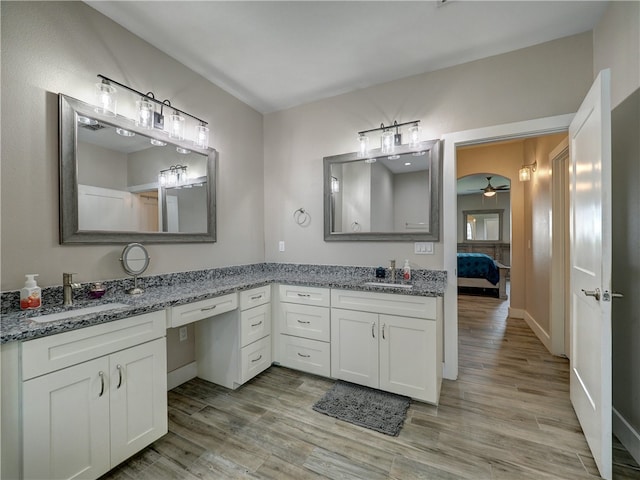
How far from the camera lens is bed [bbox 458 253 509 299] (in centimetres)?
586

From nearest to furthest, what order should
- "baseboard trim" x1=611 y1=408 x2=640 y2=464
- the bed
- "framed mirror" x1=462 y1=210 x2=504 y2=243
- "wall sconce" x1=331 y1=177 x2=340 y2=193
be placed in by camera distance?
"baseboard trim" x1=611 y1=408 x2=640 y2=464, "wall sconce" x1=331 y1=177 x2=340 y2=193, the bed, "framed mirror" x1=462 y1=210 x2=504 y2=243

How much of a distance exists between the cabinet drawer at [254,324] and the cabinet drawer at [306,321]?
0.47 feet

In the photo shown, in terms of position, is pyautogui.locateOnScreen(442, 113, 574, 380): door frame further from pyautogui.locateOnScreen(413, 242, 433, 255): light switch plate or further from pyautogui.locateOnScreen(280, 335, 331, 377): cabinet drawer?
pyautogui.locateOnScreen(280, 335, 331, 377): cabinet drawer

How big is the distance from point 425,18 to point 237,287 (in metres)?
2.43

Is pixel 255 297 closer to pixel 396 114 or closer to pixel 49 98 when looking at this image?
pixel 49 98

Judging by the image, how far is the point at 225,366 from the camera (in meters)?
2.39

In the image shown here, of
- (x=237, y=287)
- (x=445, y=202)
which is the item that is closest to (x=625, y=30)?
(x=445, y=202)

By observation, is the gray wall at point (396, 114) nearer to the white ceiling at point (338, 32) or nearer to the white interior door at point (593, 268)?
the white ceiling at point (338, 32)

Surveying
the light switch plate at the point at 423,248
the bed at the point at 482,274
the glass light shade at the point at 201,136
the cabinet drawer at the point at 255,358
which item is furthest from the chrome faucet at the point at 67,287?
the bed at the point at 482,274

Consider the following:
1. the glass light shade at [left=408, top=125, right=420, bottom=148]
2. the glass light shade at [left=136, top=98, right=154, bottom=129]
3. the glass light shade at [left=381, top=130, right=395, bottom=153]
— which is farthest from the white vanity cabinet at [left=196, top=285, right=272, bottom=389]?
the glass light shade at [left=408, top=125, right=420, bottom=148]

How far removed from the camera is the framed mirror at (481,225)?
942 cm

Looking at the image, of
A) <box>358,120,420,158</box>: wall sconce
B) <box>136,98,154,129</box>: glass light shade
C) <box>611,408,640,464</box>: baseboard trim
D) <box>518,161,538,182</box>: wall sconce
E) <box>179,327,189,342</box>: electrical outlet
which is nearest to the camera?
<box>611,408,640,464</box>: baseboard trim

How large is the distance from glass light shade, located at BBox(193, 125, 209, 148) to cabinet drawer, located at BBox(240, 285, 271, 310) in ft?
4.50

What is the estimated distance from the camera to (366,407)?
81.9 inches
